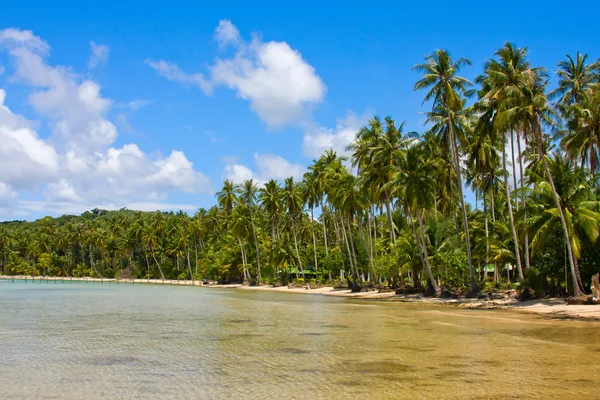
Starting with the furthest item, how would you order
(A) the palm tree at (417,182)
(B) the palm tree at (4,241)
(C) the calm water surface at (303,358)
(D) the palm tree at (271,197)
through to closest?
(B) the palm tree at (4,241) < (D) the palm tree at (271,197) < (A) the palm tree at (417,182) < (C) the calm water surface at (303,358)

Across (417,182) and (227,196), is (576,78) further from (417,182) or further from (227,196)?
(227,196)

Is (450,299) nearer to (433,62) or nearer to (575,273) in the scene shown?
(575,273)

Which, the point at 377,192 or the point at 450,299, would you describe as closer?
the point at 450,299

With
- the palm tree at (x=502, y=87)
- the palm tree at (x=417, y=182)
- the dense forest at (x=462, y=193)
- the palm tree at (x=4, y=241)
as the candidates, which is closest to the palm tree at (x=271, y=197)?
the dense forest at (x=462, y=193)

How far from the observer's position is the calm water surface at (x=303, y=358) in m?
11.3

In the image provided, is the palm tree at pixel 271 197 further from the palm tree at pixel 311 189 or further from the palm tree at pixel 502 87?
the palm tree at pixel 502 87

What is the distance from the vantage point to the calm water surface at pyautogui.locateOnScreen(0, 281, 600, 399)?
11.3 m

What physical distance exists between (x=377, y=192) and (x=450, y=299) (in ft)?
37.7

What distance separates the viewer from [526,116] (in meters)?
29.4

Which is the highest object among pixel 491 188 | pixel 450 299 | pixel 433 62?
pixel 433 62

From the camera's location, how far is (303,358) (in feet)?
50.1

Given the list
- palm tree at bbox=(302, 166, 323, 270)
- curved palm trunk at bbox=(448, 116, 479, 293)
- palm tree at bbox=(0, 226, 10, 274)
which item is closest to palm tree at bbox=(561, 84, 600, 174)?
curved palm trunk at bbox=(448, 116, 479, 293)

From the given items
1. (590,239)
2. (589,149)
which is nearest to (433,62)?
(589,149)

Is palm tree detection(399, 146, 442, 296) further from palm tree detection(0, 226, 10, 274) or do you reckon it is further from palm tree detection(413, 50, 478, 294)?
palm tree detection(0, 226, 10, 274)
